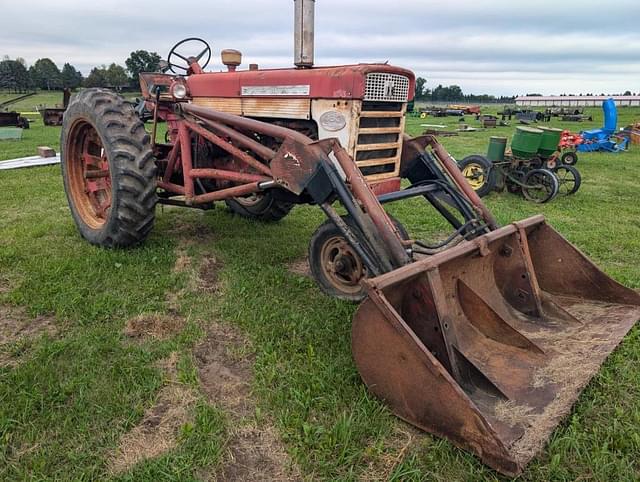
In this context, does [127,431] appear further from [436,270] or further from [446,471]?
[436,270]

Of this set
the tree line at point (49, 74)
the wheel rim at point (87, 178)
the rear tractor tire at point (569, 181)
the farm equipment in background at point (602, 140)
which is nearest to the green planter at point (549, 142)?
the rear tractor tire at point (569, 181)

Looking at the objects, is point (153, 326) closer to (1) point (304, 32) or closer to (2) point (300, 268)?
(2) point (300, 268)

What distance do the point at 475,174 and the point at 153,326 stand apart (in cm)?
618

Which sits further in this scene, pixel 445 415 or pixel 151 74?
pixel 151 74

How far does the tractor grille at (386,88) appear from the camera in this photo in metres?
3.44

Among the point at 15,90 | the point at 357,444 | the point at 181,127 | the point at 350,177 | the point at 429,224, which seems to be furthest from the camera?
the point at 15,90

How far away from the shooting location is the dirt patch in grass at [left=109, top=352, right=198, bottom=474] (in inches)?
83.6

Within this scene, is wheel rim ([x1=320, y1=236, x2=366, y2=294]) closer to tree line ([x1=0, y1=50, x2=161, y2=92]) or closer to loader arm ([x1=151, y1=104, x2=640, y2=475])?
loader arm ([x1=151, y1=104, x2=640, y2=475])

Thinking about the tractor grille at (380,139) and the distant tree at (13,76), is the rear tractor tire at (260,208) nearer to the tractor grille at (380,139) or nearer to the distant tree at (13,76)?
the tractor grille at (380,139)

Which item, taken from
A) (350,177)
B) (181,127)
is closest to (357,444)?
(350,177)

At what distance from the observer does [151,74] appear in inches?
198

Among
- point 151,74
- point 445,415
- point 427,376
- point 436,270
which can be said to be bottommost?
point 445,415

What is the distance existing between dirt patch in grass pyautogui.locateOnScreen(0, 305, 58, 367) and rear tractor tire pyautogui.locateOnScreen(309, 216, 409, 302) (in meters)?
1.77

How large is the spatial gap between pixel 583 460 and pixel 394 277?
1.10 metres
